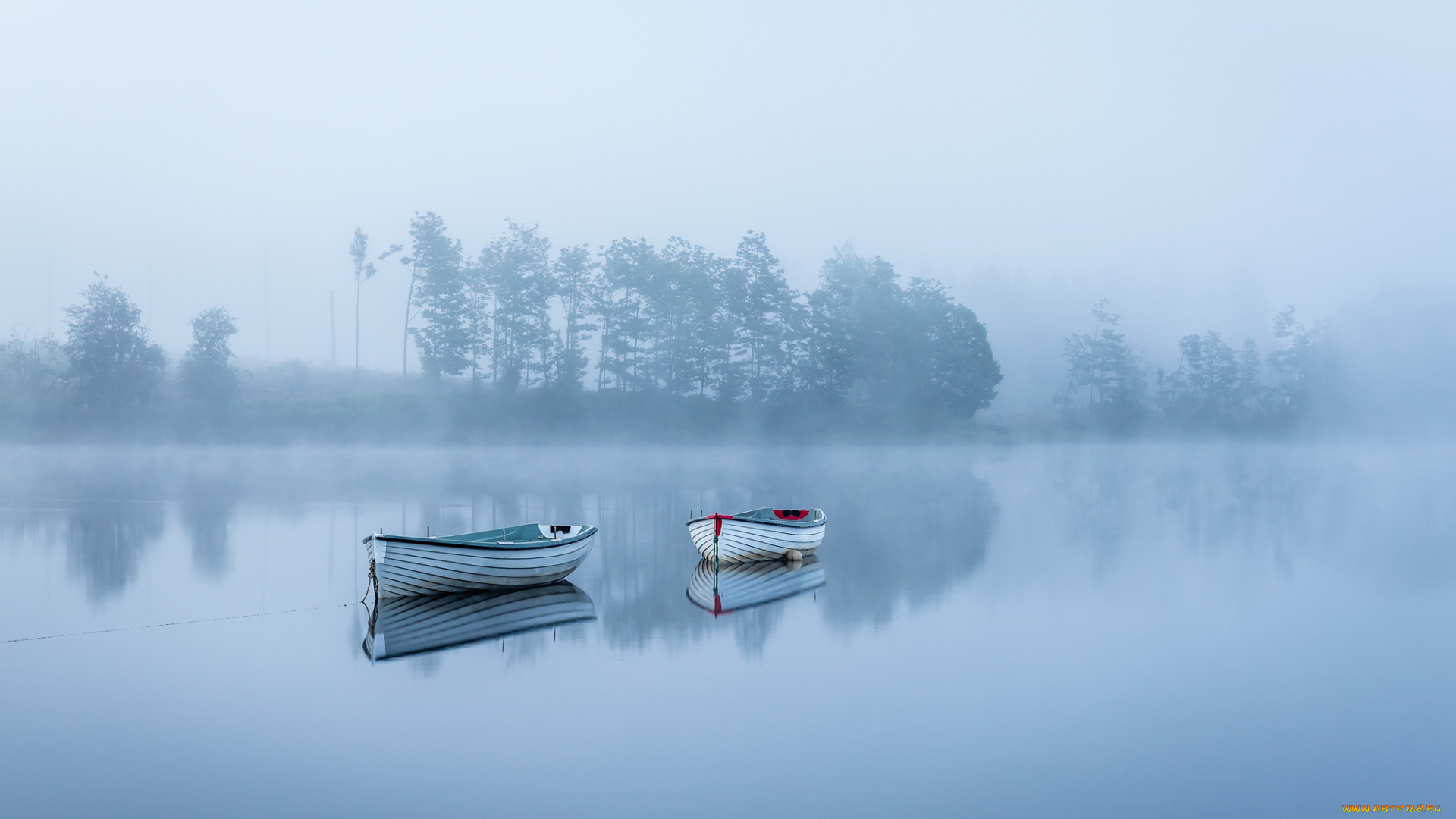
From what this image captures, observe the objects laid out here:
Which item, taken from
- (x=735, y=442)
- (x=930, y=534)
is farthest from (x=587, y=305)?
(x=930, y=534)

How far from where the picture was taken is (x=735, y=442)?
295ft

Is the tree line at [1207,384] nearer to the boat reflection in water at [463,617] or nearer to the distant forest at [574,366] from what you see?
the distant forest at [574,366]

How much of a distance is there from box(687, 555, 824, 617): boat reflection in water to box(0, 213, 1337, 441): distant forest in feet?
206

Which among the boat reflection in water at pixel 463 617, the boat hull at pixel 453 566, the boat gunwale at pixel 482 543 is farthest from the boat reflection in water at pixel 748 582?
the boat hull at pixel 453 566

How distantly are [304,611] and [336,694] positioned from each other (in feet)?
19.3

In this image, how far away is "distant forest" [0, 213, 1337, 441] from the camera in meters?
83.4

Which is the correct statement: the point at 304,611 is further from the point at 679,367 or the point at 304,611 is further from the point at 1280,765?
the point at 679,367

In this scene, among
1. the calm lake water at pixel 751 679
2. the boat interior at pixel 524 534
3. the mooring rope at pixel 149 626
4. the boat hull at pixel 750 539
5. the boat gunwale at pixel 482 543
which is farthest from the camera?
the boat hull at pixel 750 539

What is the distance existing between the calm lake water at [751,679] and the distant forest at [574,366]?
54472mm

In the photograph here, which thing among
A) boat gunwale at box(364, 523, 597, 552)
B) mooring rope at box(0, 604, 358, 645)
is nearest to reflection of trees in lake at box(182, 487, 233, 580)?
mooring rope at box(0, 604, 358, 645)

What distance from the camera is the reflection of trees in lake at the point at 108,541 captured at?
69.1ft

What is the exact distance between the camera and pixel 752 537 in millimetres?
23703

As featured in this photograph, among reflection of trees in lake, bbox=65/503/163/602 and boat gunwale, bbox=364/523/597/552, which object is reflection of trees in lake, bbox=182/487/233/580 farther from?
boat gunwale, bbox=364/523/597/552

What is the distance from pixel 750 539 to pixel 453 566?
7887 mm
